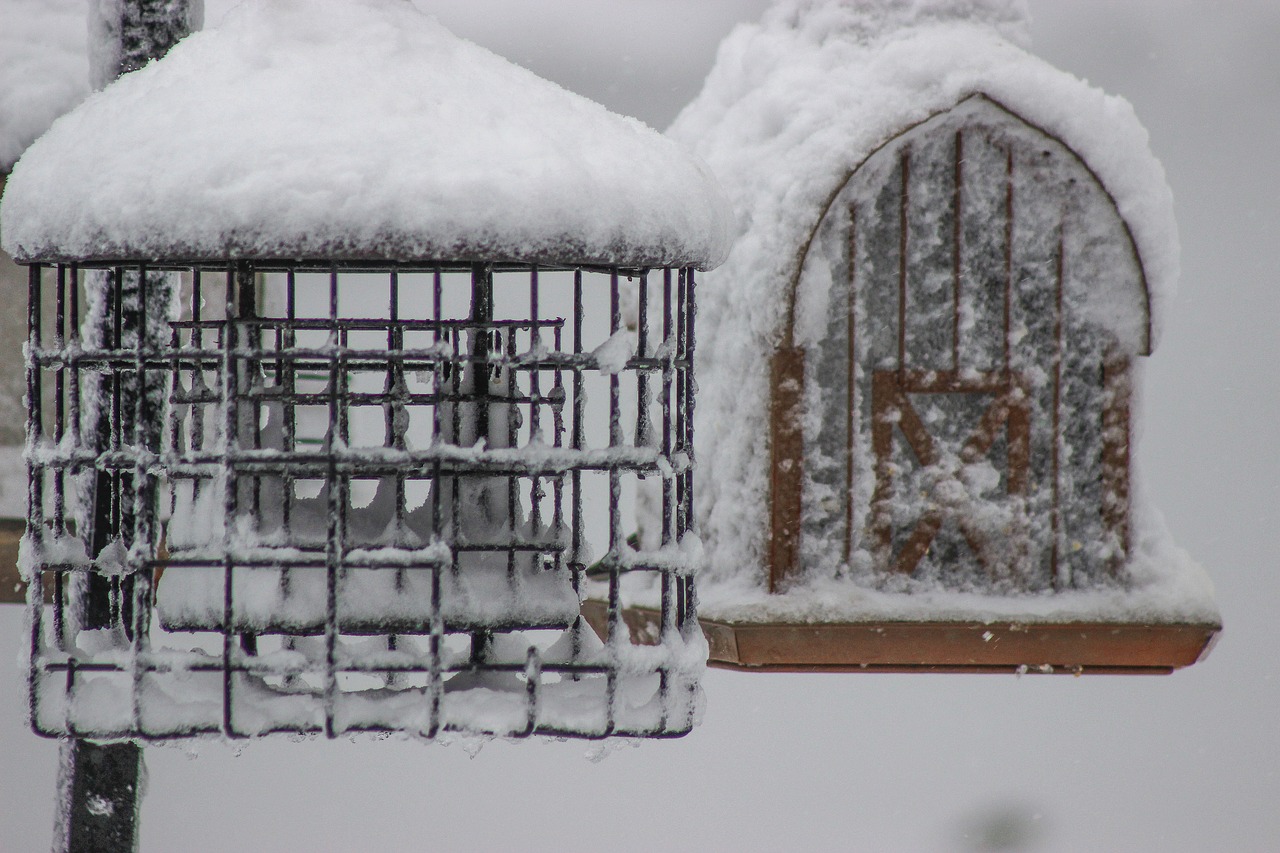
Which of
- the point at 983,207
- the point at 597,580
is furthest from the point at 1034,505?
the point at 597,580

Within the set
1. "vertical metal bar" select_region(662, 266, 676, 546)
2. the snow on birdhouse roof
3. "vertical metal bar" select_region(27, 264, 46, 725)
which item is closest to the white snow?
the snow on birdhouse roof

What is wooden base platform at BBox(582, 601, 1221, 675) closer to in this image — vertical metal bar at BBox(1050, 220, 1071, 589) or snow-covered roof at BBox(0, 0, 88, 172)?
vertical metal bar at BBox(1050, 220, 1071, 589)

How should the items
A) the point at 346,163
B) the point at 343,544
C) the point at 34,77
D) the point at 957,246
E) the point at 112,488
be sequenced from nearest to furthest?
the point at 346,163 → the point at 343,544 → the point at 112,488 → the point at 957,246 → the point at 34,77

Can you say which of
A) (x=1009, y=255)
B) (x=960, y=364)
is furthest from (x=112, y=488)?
(x=1009, y=255)

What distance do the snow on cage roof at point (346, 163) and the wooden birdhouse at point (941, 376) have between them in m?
1.38

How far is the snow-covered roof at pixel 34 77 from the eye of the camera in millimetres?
3420

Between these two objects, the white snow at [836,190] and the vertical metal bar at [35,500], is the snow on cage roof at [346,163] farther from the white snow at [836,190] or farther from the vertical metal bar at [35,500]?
the white snow at [836,190]

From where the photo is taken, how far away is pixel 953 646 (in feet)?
10.3

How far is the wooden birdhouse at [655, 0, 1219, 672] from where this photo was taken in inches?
122

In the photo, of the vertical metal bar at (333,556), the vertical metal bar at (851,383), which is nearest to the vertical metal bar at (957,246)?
the vertical metal bar at (851,383)

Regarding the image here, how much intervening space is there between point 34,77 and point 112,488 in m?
1.92

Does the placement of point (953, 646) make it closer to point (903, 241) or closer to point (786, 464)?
point (786, 464)

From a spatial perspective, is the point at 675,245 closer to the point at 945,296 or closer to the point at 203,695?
the point at 203,695

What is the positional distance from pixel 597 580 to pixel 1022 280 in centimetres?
150
